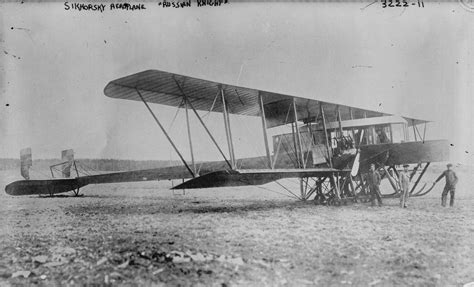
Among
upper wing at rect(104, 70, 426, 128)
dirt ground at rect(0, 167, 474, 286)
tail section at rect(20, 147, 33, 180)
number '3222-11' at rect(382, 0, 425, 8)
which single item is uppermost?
number '3222-11' at rect(382, 0, 425, 8)

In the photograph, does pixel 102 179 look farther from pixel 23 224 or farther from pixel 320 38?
pixel 320 38

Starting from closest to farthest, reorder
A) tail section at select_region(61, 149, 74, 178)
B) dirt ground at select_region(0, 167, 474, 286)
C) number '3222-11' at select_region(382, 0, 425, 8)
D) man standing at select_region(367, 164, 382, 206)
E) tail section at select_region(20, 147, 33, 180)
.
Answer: dirt ground at select_region(0, 167, 474, 286) < number '3222-11' at select_region(382, 0, 425, 8) < man standing at select_region(367, 164, 382, 206) < tail section at select_region(20, 147, 33, 180) < tail section at select_region(61, 149, 74, 178)

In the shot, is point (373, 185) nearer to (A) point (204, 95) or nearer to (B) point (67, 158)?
(A) point (204, 95)

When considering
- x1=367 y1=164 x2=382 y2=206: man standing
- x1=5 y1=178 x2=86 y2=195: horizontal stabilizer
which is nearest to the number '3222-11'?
x1=367 y1=164 x2=382 y2=206: man standing

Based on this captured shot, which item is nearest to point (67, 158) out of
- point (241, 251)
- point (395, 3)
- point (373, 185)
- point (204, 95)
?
point (204, 95)

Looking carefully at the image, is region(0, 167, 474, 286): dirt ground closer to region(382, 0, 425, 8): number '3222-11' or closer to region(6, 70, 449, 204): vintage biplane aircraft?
region(6, 70, 449, 204): vintage biplane aircraft

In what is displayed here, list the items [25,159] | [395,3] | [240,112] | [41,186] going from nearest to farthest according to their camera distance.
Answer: [395,3], [240,112], [25,159], [41,186]

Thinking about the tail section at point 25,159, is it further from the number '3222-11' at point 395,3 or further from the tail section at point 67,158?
the number '3222-11' at point 395,3
